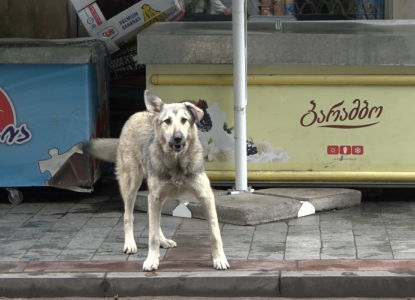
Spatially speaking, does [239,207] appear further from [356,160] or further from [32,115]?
[32,115]

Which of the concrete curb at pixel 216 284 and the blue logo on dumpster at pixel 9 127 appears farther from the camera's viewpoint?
the blue logo on dumpster at pixel 9 127

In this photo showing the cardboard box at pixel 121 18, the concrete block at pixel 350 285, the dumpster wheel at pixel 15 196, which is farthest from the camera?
the cardboard box at pixel 121 18

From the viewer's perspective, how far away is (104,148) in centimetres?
715

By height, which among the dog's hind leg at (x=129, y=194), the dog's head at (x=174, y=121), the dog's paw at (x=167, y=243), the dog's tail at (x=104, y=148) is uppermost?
the dog's head at (x=174, y=121)

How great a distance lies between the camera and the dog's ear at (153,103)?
5863 mm

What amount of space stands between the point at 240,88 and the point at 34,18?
397cm

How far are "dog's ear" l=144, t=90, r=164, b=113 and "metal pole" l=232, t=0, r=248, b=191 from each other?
1.96 metres

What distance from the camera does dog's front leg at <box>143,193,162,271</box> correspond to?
5.93m

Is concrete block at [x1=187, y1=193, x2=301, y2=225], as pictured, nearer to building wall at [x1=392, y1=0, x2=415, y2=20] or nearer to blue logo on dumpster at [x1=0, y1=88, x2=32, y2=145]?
blue logo on dumpster at [x1=0, y1=88, x2=32, y2=145]

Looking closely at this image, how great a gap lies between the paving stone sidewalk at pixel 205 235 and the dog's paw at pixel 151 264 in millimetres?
341

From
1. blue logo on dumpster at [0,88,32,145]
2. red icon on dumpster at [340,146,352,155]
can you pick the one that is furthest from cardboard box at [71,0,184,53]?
red icon on dumpster at [340,146,352,155]

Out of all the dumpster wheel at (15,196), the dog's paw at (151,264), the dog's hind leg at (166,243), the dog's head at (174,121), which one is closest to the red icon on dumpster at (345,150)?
the dog's hind leg at (166,243)

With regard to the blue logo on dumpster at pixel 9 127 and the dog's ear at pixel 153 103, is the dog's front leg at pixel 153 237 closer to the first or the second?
the dog's ear at pixel 153 103

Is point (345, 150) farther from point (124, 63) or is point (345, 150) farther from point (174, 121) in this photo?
point (124, 63)
